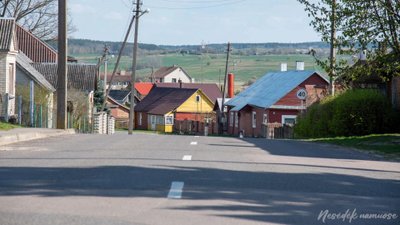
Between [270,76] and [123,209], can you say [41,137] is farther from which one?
[270,76]

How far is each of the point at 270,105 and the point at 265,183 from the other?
4544 cm

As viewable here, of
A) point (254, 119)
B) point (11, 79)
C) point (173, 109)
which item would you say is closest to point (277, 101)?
point (254, 119)

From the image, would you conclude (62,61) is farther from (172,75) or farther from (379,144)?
(172,75)

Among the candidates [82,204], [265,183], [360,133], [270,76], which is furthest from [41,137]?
[270,76]

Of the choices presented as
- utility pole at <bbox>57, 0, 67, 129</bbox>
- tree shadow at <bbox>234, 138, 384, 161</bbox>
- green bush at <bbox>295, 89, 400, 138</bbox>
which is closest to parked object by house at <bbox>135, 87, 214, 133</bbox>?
green bush at <bbox>295, 89, 400, 138</bbox>

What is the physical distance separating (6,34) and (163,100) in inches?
2166

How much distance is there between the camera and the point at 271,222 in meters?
8.86

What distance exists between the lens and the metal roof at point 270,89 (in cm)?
5828

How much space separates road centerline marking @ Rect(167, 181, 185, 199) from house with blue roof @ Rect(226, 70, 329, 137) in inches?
1530

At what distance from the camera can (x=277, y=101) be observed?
57.4 m

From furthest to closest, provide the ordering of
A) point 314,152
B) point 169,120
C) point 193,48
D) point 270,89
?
point 193,48 < point 169,120 < point 270,89 < point 314,152

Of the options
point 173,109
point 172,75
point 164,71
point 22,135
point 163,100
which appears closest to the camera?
point 22,135

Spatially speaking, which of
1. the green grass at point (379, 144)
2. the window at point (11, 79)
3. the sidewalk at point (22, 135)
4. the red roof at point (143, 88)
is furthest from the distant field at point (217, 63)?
the sidewalk at point (22, 135)

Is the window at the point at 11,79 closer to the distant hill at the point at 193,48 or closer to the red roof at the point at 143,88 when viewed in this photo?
the red roof at the point at 143,88
